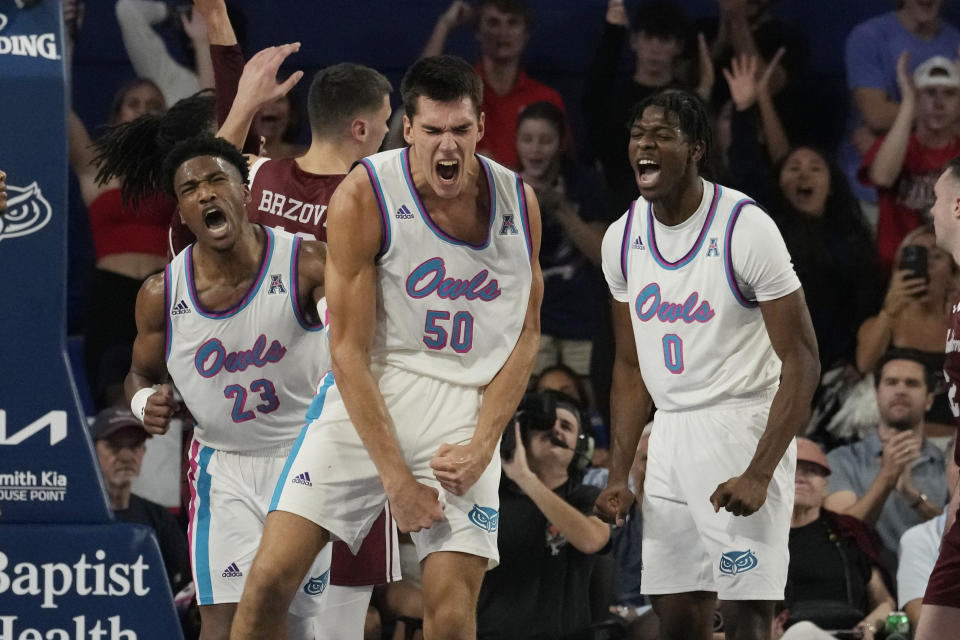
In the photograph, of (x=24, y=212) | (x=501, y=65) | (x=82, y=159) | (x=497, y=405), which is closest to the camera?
(x=497, y=405)

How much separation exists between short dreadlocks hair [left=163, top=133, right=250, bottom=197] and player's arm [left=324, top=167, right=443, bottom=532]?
94 cm

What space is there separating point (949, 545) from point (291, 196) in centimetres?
267

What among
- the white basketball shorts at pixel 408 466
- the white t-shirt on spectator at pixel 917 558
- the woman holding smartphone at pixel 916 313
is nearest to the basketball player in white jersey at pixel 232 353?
the white basketball shorts at pixel 408 466

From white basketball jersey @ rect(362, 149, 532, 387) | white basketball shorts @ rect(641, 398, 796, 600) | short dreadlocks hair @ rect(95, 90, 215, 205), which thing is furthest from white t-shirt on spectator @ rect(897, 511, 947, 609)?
short dreadlocks hair @ rect(95, 90, 215, 205)

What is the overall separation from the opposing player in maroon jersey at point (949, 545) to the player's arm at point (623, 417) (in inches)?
41.3

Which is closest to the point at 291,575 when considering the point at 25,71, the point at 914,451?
the point at 25,71

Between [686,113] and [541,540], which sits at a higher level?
[686,113]

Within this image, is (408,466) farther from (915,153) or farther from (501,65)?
(915,153)

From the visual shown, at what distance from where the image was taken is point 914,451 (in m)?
7.32

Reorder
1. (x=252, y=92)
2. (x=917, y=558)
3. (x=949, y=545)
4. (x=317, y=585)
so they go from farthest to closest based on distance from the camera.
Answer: (x=917, y=558), (x=252, y=92), (x=317, y=585), (x=949, y=545)

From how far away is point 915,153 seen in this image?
29.2 feet

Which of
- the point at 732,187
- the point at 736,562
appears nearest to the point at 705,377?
the point at 736,562

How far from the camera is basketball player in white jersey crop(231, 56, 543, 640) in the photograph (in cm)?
448

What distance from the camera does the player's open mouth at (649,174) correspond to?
5.29 m
